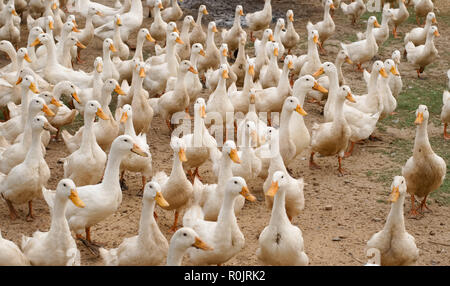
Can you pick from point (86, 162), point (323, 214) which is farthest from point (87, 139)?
point (323, 214)

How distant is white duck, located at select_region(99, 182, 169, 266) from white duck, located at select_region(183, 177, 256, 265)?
348 millimetres

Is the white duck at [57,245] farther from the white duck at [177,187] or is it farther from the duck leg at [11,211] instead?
the duck leg at [11,211]

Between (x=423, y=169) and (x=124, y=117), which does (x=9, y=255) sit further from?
(x=423, y=169)

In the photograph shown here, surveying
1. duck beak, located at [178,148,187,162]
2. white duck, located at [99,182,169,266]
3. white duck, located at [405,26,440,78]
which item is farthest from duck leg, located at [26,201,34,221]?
white duck, located at [405,26,440,78]

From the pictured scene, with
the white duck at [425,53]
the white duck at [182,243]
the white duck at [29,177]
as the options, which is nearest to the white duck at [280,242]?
the white duck at [182,243]

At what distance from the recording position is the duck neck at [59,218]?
6543mm

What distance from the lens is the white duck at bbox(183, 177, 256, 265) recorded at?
21.9ft

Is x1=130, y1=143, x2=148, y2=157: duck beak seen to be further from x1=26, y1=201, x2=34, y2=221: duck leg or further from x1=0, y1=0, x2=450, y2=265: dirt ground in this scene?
x1=26, y1=201, x2=34, y2=221: duck leg

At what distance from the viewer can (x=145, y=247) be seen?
6.54m

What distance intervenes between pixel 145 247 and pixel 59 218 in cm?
87
